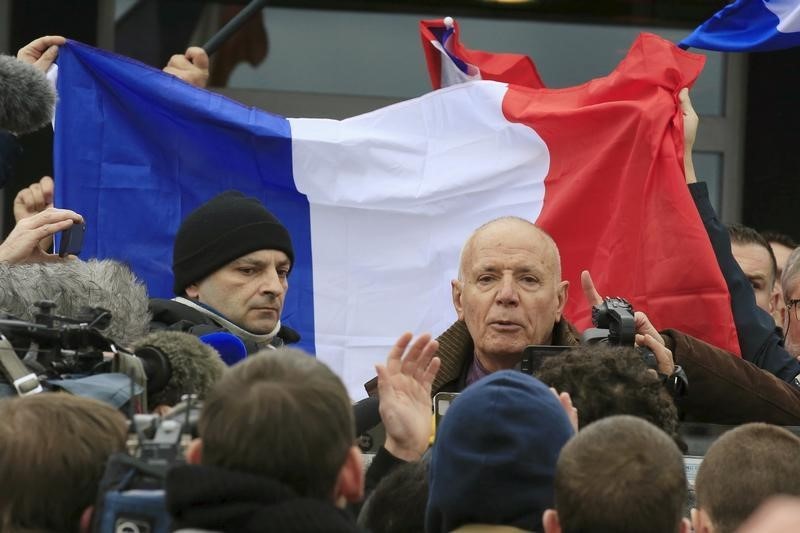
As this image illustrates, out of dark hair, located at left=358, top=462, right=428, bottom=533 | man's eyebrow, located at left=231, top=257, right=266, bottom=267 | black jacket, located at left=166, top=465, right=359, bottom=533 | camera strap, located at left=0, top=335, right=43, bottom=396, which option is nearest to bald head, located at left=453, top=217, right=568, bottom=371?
man's eyebrow, located at left=231, top=257, right=266, bottom=267

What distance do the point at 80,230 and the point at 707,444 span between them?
177 centimetres

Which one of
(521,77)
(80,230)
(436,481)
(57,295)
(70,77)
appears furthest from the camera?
(521,77)

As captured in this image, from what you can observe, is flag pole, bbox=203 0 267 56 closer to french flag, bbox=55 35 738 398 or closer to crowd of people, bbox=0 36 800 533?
french flag, bbox=55 35 738 398

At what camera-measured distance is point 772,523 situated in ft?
7.34

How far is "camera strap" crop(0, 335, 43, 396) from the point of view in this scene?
3.03 m

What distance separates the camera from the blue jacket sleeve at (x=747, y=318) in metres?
4.87

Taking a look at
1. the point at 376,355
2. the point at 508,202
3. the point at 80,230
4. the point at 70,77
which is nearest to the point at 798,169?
the point at 508,202

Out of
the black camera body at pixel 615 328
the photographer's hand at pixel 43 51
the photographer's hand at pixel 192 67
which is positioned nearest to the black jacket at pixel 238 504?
the black camera body at pixel 615 328

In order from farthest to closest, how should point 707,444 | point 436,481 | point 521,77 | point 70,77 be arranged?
point 521,77, point 70,77, point 707,444, point 436,481

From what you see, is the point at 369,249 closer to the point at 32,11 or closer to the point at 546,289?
the point at 546,289

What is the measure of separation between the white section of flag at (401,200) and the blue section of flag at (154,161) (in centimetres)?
8

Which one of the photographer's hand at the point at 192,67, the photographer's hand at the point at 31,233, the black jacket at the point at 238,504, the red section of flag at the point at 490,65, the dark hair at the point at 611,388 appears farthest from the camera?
the red section of flag at the point at 490,65

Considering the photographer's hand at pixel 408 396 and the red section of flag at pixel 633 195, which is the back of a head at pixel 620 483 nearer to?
the photographer's hand at pixel 408 396

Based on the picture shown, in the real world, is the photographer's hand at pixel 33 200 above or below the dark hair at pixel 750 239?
above
